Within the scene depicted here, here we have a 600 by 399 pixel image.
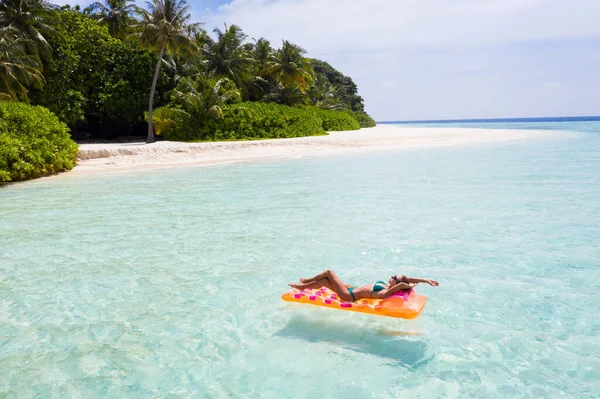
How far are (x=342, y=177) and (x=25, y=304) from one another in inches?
506

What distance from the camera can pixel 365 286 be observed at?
5.18m

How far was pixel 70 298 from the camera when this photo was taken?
20.4ft

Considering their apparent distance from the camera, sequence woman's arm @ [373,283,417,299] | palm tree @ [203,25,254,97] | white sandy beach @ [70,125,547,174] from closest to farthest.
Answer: woman's arm @ [373,283,417,299] < white sandy beach @ [70,125,547,174] < palm tree @ [203,25,254,97]

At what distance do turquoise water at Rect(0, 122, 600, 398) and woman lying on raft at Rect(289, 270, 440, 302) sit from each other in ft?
1.36

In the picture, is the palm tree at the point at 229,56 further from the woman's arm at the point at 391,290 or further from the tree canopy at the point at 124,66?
the woman's arm at the point at 391,290

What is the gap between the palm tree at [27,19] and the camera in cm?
3027

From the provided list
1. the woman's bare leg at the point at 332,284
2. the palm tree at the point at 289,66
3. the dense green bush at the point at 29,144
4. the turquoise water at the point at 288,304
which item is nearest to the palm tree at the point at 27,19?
the dense green bush at the point at 29,144

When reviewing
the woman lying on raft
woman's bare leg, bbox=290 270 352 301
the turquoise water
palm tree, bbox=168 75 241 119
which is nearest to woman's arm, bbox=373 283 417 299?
the woman lying on raft

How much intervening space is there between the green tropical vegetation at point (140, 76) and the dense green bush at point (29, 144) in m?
8.19

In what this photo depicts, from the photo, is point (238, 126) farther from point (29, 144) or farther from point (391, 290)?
point (391, 290)

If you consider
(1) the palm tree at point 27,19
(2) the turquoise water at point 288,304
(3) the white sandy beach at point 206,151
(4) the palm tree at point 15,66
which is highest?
(1) the palm tree at point 27,19

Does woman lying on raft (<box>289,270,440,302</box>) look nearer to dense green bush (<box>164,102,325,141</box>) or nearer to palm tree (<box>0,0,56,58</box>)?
dense green bush (<box>164,102,325,141</box>)

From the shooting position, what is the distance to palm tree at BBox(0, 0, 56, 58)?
99.3ft

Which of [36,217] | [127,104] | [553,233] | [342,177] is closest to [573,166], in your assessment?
[342,177]
